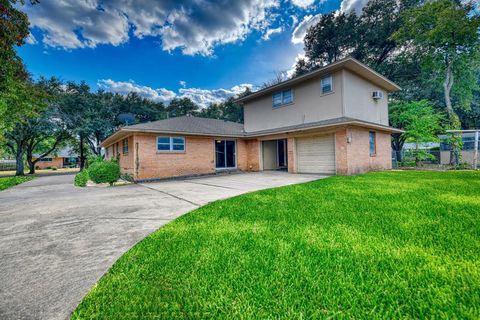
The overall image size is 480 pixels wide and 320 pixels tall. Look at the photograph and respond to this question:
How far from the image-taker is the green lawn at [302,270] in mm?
1617

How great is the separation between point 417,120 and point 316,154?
9628mm

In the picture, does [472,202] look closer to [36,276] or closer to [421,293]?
[421,293]

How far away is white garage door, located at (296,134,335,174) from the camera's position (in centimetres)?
1130

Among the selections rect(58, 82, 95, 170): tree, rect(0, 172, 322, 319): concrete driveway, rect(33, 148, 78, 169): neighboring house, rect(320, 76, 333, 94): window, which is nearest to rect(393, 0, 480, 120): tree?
rect(320, 76, 333, 94): window

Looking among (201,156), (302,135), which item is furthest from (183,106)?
(302,135)

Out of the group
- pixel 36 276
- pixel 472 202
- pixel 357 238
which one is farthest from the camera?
pixel 472 202

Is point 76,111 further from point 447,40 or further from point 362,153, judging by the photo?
point 447,40

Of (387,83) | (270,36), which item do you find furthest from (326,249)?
(270,36)

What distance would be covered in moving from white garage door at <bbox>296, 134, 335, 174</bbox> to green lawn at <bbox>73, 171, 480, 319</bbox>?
748 centimetres

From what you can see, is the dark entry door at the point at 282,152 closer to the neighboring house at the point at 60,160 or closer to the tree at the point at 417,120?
the tree at the point at 417,120

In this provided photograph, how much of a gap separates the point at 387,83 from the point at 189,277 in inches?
635

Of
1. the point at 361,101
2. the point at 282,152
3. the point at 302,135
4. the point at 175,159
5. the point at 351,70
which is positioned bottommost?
the point at 175,159

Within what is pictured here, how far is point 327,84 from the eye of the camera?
11.4 meters

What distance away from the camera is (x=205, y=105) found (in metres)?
38.9
